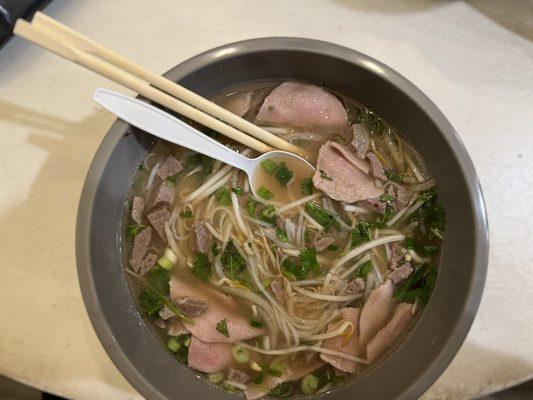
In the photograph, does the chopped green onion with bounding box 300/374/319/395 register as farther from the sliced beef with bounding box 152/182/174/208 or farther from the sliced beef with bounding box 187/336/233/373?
the sliced beef with bounding box 152/182/174/208

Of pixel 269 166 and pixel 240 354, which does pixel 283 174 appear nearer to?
pixel 269 166

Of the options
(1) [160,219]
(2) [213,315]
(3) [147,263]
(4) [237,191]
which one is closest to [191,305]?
(2) [213,315]

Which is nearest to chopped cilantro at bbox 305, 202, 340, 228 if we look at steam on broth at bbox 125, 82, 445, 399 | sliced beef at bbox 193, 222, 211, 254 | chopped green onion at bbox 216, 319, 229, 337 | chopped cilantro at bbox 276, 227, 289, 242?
steam on broth at bbox 125, 82, 445, 399

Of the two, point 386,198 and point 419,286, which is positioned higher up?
point 386,198

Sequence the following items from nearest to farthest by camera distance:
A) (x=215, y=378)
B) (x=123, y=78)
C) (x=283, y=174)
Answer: (x=123, y=78) < (x=215, y=378) < (x=283, y=174)

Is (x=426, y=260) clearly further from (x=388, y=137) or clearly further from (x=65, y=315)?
(x=65, y=315)

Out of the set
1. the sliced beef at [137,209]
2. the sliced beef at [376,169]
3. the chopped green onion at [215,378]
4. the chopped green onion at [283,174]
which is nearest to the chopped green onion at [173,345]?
the chopped green onion at [215,378]
